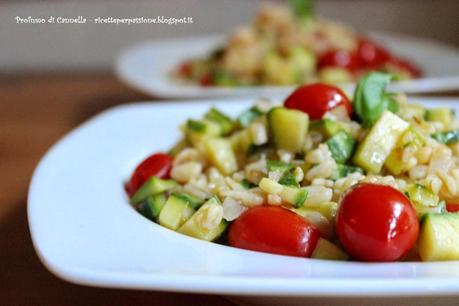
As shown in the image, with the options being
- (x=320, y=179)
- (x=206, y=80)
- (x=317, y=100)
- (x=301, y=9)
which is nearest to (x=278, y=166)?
(x=320, y=179)

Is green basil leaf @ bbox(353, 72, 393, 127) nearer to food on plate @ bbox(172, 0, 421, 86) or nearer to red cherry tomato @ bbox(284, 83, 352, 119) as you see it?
red cherry tomato @ bbox(284, 83, 352, 119)

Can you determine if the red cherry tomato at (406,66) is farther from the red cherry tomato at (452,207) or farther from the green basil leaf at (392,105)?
the red cherry tomato at (452,207)

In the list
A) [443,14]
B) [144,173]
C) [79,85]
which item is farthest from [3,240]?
[443,14]

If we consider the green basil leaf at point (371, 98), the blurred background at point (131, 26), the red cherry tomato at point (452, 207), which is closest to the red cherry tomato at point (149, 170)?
the green basil leaf at point (371, 98)

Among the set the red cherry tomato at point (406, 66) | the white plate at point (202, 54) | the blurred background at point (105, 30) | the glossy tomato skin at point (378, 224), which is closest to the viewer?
the glossy tomato skin at point (378, 224)

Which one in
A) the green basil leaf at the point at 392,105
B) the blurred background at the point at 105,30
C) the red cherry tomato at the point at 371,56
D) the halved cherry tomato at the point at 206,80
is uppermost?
the green basil leaf at the point at 392,105

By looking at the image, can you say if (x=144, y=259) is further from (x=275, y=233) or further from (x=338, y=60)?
(x=338, y=60)
